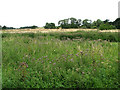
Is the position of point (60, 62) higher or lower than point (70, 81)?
higher

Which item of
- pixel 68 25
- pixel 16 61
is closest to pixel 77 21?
pixel 68 25

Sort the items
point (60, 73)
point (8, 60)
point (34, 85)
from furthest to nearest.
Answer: point (8, 60)
point (60, 73)
point (34, 85)

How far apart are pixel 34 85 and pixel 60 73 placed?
2.77 ft

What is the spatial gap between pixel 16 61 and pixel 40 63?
1410mm

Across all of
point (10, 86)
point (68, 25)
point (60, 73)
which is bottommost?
point (10, 86)

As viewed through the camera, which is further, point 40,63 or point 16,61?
point 16,61

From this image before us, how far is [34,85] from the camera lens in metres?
3.46

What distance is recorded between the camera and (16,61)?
210 inches

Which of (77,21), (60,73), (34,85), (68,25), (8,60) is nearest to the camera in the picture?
(34,85)

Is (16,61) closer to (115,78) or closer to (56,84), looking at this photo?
(56,84)

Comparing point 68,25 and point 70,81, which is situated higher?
point 68,25

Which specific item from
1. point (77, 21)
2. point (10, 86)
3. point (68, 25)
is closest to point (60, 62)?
point (10, 86)

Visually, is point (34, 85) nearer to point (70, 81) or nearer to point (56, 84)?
point (56, 84)

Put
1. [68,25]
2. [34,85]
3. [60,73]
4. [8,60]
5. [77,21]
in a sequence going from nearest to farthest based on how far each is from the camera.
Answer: [34,85] → [60,73] → [8,60] → [68,25] → [77,21]
